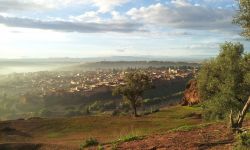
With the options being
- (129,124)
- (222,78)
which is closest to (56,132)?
(129,124)

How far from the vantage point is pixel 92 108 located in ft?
472

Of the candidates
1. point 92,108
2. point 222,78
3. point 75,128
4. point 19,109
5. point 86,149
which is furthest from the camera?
point 19,109

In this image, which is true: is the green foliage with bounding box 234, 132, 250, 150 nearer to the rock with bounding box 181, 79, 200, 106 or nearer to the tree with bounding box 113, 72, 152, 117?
the tree with bounding box 113, 72, 152, 117

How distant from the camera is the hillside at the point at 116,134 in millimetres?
21453

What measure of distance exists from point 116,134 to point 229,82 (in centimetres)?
1869

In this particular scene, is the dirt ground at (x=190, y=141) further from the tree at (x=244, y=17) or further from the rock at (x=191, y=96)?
the rock at (x=191, y=96)

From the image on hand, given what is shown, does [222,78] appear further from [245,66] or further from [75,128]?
[75,128]

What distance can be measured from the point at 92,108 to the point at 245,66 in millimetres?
115685

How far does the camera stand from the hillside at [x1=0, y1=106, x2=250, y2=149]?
21.5 meters

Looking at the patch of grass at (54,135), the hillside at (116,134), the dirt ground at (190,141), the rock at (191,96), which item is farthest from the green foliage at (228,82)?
the rock at (191,96)

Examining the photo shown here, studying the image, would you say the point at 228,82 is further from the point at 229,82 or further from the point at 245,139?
the point at 245,139

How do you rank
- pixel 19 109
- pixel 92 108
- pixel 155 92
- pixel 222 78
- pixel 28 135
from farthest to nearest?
1. pixel 19 109
2. pixel 155 92
3. pixel 92 108
4. pixel 28 135
5. pixel 222 78

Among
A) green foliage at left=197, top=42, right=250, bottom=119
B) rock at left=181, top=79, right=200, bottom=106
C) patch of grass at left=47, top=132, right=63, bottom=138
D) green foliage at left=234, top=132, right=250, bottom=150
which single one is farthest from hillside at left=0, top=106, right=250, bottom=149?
rock at left=181, top=79, right=200, bottom=106

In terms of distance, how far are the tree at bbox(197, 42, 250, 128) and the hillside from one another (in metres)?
3.65
